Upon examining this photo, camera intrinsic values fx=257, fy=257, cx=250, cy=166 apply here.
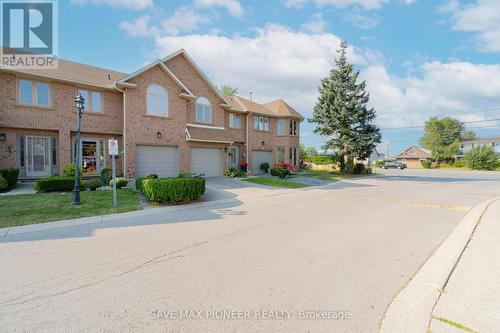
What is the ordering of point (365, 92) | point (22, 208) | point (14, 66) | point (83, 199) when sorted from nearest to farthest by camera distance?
point (22, 208) → point (83, 199) → point (14, 66) → point (365, 92)

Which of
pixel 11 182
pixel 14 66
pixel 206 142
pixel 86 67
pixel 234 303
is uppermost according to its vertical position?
Answer: pixel 86 67

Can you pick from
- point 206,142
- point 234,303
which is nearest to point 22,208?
point 234,303

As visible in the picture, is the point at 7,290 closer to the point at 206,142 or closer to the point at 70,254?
the point at 70,254

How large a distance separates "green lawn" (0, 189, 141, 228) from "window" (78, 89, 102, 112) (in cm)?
646

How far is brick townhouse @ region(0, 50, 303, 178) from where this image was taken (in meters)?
13.8

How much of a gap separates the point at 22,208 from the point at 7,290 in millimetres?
6554

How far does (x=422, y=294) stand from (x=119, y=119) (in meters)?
17.6

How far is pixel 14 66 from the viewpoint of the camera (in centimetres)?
1329

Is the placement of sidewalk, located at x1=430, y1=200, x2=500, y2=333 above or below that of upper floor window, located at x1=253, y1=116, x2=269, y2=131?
below

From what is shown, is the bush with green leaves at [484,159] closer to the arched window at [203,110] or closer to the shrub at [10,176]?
the arched window at [203,110]

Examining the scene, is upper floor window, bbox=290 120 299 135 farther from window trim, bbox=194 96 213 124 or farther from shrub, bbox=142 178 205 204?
shrub, bbox=142 178 205 204

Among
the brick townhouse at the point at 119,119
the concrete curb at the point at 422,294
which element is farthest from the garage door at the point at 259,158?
the concrete curb at the point at 422,294

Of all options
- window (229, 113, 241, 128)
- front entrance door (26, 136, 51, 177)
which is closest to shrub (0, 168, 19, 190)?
front entrance door (26, 136, 51, 177)

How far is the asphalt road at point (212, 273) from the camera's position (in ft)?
9.80
